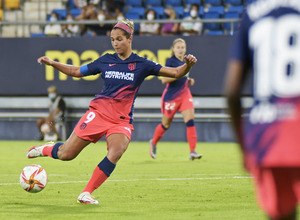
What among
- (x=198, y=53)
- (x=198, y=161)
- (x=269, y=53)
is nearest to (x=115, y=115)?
(x=269, y=53)

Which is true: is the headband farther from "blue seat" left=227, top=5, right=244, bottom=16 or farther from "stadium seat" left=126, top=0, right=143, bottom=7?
"stadium seat" left=126, top=0, right=143, bottom=7

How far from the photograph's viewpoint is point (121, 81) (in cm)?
895

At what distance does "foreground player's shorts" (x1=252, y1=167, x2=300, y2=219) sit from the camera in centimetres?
364

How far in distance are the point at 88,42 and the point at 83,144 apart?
14.0 meters

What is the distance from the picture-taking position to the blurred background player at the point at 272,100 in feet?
11.9

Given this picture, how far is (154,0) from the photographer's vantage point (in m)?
24.5

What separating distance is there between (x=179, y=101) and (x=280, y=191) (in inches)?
465

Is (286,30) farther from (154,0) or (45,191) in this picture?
(154,0)

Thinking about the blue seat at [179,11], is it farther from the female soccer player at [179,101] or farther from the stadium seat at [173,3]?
the female soccer player at [179,101]

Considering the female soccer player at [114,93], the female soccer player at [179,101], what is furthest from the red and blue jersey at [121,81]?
the female soccer player at [179,101]

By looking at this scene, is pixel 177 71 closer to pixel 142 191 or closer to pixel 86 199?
pixel 86 199

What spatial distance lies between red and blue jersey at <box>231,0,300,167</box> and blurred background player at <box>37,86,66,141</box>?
18.6 meters

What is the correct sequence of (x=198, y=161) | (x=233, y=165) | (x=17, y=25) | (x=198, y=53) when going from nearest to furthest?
(x=233, y=165) → (x=198, y=161) → (x=198, y=53) → (x=17, y=25)

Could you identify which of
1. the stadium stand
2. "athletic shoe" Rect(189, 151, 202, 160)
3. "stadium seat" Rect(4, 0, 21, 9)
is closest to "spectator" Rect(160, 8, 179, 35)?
the stadium stand
